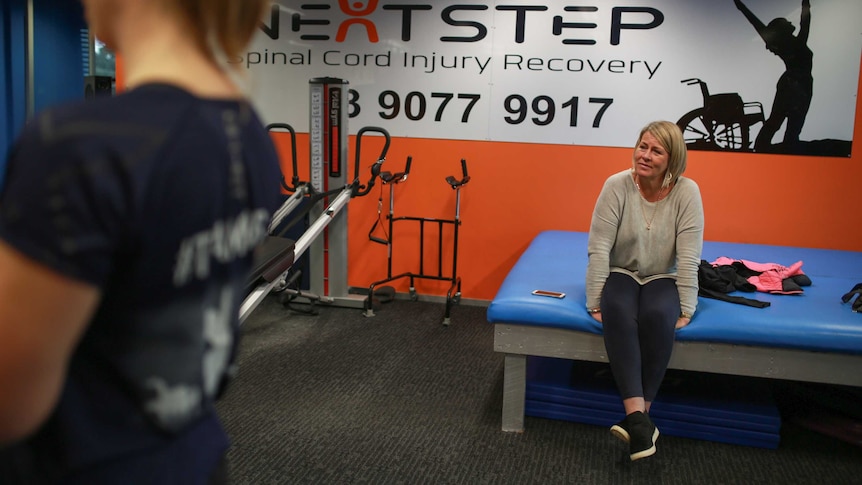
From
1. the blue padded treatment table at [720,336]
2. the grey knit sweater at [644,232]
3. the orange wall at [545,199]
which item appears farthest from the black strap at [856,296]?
the orange wall at [545,199]

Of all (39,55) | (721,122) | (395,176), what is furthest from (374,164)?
(39,55)

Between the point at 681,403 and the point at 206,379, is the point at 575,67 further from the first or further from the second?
the point at 206,379

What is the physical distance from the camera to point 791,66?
3.98 meters

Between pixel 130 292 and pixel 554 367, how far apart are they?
2663mm

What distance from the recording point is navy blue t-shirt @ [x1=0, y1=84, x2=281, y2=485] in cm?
50

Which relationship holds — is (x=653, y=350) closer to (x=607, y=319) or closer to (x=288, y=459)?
(x=607, y=319)

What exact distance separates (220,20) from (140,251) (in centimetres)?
22

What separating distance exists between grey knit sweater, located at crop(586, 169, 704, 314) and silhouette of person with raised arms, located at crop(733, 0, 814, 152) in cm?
171

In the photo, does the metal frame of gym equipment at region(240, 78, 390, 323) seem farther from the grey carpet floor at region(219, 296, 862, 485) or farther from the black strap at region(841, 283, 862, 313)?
the black strap at region(841, 283, 862, 313)

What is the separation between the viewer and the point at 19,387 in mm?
540

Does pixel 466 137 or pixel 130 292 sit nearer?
pixel 130 292

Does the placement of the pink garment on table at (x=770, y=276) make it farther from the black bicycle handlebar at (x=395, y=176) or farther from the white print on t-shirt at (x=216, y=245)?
the white print on t-shirt at (x=216, y=245)

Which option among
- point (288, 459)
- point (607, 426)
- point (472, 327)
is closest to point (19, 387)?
point (288, 459)

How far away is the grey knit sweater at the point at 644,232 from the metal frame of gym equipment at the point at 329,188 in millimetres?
1711
